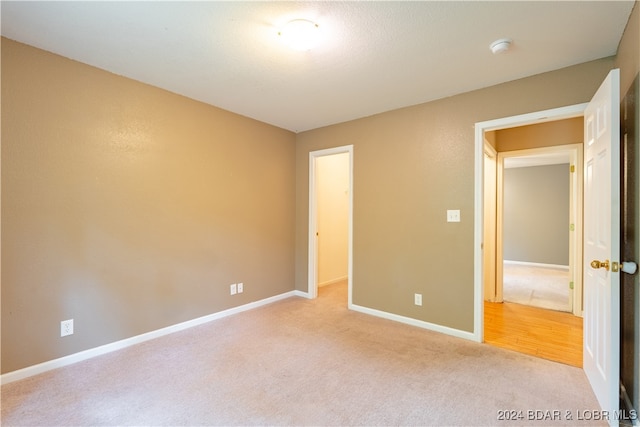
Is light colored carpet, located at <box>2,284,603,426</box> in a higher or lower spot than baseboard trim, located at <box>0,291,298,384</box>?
lower

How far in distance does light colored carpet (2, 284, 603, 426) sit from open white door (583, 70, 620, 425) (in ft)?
0.86

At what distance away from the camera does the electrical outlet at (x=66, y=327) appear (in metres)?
2.36

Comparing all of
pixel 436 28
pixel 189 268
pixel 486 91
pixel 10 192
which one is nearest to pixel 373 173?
pixel 486 91

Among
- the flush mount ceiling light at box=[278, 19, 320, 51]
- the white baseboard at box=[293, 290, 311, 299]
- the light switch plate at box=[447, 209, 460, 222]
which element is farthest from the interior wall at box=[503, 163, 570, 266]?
the flush mount ceiling light at box=[278, 19, 320, 51]

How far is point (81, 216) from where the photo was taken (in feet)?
8.10

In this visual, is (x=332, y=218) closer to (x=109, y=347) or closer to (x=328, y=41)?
(x=328, y=41)

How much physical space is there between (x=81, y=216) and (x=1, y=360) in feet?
3.62

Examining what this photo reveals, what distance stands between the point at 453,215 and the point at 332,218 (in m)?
2.50

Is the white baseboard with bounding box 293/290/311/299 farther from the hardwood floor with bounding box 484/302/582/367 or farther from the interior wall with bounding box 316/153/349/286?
the hardwood floor with bounding box 484/302/582/367

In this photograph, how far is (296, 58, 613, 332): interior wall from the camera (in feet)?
8.86

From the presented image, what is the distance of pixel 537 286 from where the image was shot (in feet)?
16.7

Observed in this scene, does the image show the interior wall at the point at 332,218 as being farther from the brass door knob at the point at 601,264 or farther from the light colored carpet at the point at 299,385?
the brass door knob at the point at 601,264

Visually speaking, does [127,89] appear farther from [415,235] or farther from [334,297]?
[334,297]

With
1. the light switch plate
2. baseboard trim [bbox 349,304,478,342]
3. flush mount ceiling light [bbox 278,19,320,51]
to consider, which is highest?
flush mount ceiling light [bbox 278,19,320,51]
